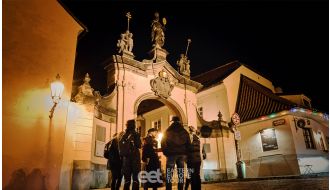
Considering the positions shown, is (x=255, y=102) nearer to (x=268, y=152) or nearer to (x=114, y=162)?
(x=268, y=152)

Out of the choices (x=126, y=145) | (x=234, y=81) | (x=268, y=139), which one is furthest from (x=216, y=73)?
(x=126, y=145)

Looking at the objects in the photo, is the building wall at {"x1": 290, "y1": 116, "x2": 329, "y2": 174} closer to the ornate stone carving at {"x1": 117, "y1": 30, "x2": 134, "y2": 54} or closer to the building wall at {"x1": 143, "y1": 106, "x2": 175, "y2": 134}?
the building wall at {"x1": 143, "y1": 106, "x2": 175, "y2": 134}

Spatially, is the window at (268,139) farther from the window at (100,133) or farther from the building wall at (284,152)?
the window at (100,133)

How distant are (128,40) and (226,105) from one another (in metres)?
10.9

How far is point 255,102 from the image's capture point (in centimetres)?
2269

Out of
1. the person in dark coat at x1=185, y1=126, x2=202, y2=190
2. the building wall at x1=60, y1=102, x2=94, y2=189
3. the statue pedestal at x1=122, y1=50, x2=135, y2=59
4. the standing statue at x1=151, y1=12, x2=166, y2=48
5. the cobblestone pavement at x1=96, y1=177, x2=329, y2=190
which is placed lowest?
the cobblestone pavement at x1=96, y1=177, x2=329, y2=190

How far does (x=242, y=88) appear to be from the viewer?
24812mm

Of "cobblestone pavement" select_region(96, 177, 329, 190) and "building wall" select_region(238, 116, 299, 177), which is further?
"building wall" select_region(238, 116, 299, 177)

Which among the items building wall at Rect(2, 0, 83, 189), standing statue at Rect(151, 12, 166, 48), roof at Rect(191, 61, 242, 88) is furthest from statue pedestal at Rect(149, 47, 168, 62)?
roof at Rect(191, 61, 242, 88)

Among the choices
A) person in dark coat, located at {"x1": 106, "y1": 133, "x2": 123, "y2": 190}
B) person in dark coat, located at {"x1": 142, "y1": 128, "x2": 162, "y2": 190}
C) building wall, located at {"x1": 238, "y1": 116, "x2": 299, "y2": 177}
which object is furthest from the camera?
building wall, located at {"x1": 238, "y1": 116, "x2": 299, "y2": 177}

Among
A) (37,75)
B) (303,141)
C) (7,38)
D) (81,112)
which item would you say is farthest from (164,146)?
(303,141)

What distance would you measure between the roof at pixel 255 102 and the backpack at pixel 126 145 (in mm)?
15815

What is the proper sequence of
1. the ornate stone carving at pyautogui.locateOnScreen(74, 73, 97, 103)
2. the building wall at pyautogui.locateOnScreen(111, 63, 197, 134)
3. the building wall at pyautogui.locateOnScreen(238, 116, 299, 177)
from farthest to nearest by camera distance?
the building wall at pyautogui.locateOnScreen(238, 116, 299, 177) → the building wall at pyautogui.locateOnScreen(111, 63, 197, 134) → the ornate stone carving at pyautogui.locateOnScreen(74, 73, 97, 103)

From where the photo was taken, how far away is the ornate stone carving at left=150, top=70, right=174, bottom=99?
15871 mm
